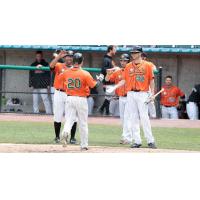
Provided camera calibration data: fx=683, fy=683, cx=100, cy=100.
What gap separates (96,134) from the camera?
14.4 meters

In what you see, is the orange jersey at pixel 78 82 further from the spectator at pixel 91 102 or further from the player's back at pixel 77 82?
the spectator at pixel 91 102

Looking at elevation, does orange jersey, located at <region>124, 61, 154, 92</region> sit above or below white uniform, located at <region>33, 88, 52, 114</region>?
above

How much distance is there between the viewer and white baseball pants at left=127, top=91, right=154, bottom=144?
1123 centimetres

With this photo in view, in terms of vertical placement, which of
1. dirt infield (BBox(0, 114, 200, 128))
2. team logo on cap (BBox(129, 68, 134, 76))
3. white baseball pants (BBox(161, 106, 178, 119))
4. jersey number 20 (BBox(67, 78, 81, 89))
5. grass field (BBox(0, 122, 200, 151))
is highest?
team logo on cap (BBox(129, 68, 134, 76))

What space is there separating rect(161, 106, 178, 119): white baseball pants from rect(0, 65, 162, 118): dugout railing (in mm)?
266

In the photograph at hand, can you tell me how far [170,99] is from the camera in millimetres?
18094

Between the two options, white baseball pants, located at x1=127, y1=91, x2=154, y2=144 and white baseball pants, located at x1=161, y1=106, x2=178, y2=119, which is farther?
white baseball pants, located at x1=161, y1=106, x2=178, y2=119

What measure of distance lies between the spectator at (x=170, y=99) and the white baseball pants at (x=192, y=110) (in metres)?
0.34

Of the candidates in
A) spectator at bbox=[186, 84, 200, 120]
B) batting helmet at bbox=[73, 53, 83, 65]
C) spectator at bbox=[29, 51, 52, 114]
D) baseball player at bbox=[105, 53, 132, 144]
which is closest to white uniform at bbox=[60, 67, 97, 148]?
batting helmet at bbox=[73, 53, 83, 65]

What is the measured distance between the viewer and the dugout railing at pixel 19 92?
60.5 ft

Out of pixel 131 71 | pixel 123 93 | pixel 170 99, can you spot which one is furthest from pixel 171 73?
pixel 131 71

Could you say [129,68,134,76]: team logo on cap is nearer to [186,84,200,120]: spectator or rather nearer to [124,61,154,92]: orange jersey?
[124,61,154,92]: orange jersey
